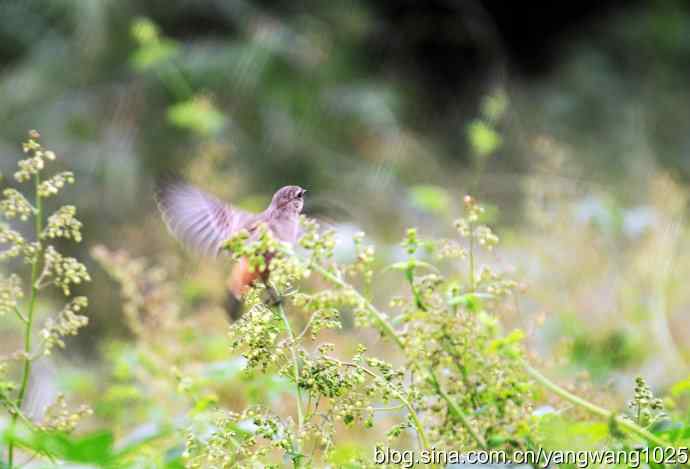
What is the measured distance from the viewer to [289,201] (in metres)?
1.60

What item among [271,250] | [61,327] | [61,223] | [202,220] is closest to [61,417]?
[61,327]

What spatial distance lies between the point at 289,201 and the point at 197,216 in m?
0.36

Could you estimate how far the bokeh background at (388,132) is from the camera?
3.26 meters

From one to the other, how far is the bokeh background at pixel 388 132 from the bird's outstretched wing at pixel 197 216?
0.54 metres

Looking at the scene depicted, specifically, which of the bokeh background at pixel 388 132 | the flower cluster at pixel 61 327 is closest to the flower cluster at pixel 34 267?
the flower cluster at pixel 61 327

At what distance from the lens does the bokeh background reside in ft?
10.7

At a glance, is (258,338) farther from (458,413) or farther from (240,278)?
(240,278)

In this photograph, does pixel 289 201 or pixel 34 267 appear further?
pixel 289 201

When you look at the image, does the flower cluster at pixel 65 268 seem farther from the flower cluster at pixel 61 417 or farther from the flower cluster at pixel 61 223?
the flower cluster at pixel 61 417

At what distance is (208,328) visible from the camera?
3.20 meters

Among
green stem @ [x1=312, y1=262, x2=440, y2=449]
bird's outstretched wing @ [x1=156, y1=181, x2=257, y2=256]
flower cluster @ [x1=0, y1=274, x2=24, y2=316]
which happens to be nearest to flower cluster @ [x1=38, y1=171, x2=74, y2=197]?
flower cluster @ [x1=0, y1=274, x2=24, y2=316]

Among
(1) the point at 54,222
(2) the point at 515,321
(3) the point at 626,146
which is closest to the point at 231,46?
(3) the point at 626,146

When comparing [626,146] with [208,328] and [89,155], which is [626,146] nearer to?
[89,155]

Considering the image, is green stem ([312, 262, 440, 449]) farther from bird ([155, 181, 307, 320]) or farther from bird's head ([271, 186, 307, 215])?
bird ([155, 181, 307, 320])
